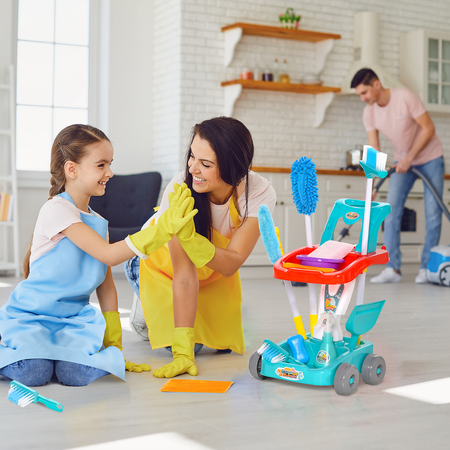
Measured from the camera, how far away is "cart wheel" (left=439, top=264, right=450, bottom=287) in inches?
169

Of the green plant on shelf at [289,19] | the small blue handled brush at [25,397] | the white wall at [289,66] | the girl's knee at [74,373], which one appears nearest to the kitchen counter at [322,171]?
the white wall at [289,66]

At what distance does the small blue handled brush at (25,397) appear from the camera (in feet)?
4.75

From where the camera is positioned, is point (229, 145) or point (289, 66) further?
point (289, 66)

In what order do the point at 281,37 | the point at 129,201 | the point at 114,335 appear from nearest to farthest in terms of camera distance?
1. the point at 114,335
2. the point at 129,201
3. the point at 281,37

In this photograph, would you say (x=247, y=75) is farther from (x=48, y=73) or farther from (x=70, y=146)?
(x=70, y=146)

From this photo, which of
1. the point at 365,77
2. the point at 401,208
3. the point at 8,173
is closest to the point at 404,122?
the point at 365,77

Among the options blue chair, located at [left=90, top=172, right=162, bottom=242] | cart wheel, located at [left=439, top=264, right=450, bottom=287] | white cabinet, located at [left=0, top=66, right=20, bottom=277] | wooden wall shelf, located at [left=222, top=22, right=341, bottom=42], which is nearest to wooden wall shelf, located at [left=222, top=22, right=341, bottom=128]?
wooden wall shelf, located at [left=222, top=22, right=341, bottom=42]

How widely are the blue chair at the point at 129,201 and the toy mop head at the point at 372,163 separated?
3.13 metres

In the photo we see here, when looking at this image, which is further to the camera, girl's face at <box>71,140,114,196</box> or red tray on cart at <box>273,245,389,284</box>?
girl's face at <box>71,140,114,196</box>

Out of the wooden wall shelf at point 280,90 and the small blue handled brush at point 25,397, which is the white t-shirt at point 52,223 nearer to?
the small blue handled brush at point 25,397

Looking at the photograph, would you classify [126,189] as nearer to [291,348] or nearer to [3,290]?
[3,290]

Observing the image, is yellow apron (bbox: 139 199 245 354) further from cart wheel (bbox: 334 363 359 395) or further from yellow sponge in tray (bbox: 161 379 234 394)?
cart wheel (bbox: 334 363 359 395)

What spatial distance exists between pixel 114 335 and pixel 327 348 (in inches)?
25.7

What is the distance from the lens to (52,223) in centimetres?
173
